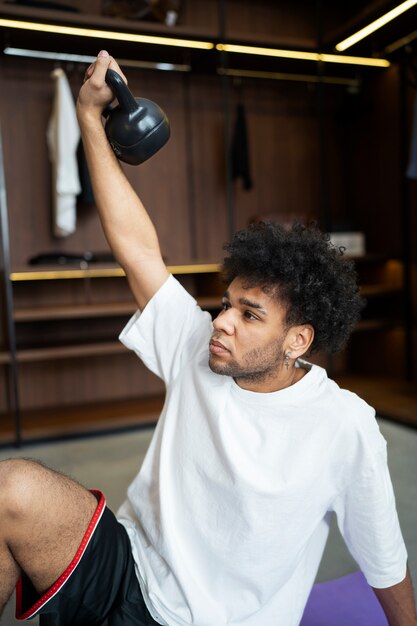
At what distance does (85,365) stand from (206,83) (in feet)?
7.28

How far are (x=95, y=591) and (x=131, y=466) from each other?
1693 mm

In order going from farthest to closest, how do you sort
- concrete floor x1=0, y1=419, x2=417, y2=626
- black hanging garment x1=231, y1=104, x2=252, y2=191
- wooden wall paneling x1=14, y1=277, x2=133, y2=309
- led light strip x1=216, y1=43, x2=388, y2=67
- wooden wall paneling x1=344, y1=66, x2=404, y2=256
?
wooden wall paneling x1=344, y1=66, x2=404, y2=256 → black hanging garment x1=231, y1=104, x2=252, y2=191 → wooden wall paneling x1=14, y1=277, x2=133, y2=309 → led light strip x1=216, y1=43, x2=388, y2=67 → concrete floor x1=0, y1=419, x2=417, y2=626

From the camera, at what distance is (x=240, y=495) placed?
106 centimetres

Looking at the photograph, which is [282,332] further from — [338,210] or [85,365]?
[338,210]

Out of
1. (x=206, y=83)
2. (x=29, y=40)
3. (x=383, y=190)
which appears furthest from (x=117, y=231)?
(x=383, y=190)

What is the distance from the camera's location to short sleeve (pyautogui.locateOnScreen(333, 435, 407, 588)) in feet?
3.44

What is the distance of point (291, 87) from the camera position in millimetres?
4477

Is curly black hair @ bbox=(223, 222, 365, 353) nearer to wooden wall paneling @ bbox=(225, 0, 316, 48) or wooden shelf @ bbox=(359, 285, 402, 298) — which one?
wooden shelf @ bbox=(359, 285, 402, 298)

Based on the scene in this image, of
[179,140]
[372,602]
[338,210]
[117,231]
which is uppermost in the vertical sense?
[179,140]

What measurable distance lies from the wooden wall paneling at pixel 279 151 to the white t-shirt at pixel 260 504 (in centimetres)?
331

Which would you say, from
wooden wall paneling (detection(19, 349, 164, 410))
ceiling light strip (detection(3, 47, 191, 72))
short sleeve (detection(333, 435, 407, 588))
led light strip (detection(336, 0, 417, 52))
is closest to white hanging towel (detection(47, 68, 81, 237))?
ceiling light strip (detection(3, 47, 191, 72))

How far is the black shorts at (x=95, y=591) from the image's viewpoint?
1.06 m

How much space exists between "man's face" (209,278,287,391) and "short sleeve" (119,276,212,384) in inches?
5.4

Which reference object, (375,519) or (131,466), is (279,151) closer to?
(131,466)
